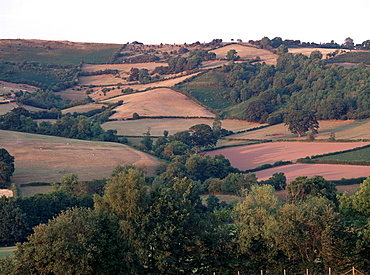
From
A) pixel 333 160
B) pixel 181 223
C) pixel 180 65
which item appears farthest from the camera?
pixel 180 65

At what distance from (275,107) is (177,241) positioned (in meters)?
111

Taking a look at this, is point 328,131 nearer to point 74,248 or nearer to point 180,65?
point 180,65

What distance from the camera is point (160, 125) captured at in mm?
127750

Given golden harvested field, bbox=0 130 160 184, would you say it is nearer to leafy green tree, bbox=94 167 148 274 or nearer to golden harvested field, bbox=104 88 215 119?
leafy green tree, bbox=94 167 148 274

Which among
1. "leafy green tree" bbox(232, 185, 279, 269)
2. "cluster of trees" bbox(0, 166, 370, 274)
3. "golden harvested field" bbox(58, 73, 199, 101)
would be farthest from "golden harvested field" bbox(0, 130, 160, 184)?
"golden harvested field" bbox(58, 73, 199, 101)

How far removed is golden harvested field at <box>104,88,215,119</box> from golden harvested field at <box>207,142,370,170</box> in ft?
125

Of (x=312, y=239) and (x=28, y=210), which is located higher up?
(x=312, y=239)

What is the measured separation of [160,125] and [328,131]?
39.1 meters

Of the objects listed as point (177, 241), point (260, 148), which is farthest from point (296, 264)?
point (260, 148)

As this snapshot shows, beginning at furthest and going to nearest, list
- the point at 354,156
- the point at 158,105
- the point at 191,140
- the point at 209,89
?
the point at 209,89
the point at 158,105
the point at 191,140
the point at 354,156

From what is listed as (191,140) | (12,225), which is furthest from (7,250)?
(191,140)

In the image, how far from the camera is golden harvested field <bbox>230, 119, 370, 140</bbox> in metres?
108

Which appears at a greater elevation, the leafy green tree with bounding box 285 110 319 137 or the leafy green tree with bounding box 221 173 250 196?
the leafy green tree with bounding box 285 110 319 137

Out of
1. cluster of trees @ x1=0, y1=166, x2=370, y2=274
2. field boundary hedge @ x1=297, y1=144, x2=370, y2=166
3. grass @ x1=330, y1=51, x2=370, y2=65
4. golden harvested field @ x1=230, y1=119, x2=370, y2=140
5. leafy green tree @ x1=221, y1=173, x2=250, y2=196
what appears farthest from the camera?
grass @ x1=330, y1=51, x2=370, y2=65
